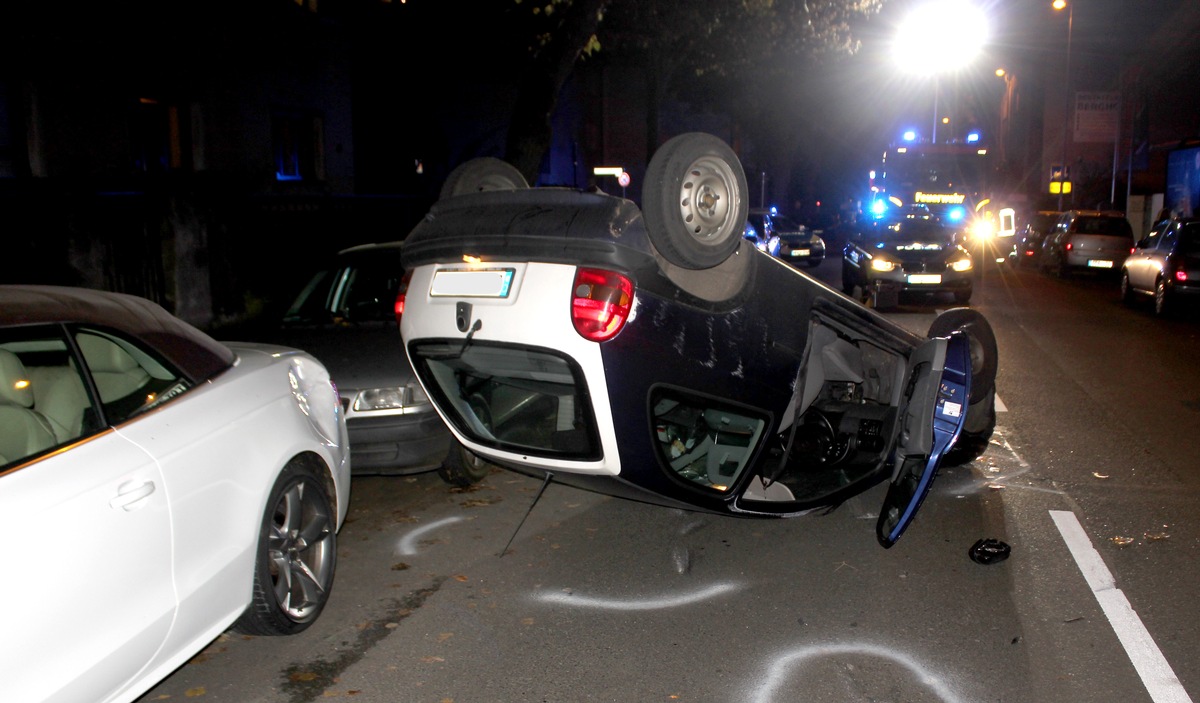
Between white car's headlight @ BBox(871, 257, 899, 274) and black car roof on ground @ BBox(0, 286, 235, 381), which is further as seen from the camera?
white car's headlight @ BBox(871, 257, 899, 274)

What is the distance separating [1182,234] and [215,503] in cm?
1741

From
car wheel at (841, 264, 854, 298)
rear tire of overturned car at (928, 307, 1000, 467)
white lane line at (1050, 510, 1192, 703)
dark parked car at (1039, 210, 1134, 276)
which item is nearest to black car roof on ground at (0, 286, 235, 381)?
white lane line at (1050, 510, 1192, 703)

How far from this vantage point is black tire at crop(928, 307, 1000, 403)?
6.97 metres

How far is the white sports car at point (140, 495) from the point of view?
3109 millimetres

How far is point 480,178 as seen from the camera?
593 centimetres

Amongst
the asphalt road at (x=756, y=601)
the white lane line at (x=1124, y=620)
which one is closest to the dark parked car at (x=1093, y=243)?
the asphalt road at (x=756, y=601)

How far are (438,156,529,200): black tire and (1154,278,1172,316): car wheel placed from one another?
47.1 ft

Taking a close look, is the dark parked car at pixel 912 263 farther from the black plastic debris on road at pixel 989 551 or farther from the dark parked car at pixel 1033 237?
the dark parked car at pixel 1033 237

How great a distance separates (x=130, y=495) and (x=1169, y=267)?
1725 centimetres

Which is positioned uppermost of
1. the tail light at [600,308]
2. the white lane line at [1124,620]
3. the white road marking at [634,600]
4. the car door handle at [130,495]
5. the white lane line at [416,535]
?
the tail light at [600,308]

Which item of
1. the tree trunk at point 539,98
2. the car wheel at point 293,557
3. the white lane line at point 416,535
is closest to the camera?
the car wheel at point 293,557

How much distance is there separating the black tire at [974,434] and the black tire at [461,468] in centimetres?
317

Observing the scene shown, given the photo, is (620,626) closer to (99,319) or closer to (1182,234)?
(99,319)

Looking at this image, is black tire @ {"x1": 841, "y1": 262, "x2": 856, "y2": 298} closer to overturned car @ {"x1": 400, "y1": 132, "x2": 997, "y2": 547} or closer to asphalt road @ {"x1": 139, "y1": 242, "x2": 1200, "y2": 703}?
asphalt road @ {"x1": 139, "y1": 242, "x2": 1200, "y2": 703}
